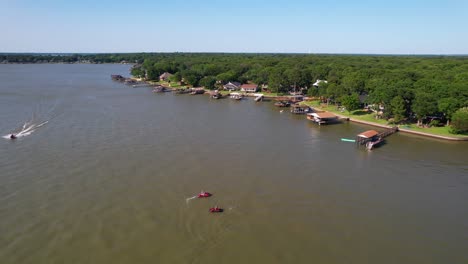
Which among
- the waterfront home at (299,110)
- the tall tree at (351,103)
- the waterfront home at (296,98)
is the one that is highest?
the tall tree at (351,103)

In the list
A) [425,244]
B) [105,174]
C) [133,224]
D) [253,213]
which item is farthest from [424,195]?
[105,174]

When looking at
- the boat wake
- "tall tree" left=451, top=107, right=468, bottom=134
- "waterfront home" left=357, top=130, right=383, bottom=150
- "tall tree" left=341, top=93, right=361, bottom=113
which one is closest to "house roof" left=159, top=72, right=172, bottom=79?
the boat wake

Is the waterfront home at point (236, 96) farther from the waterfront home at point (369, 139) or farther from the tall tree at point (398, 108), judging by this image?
the waterfront home at point (369, 139)

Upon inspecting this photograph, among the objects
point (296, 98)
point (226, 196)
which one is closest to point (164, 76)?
point (296, 98)

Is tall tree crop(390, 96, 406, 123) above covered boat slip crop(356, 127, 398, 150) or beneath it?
above

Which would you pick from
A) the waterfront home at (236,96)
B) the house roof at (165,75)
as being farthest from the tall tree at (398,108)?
the house roof at (165,75)

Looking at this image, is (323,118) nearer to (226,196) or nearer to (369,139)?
(369,139)

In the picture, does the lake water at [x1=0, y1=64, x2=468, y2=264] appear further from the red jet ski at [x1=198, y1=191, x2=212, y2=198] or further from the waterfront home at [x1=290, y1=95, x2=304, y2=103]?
the waterfront home at [x1=290, y1=95, x2=304, y2=103]
